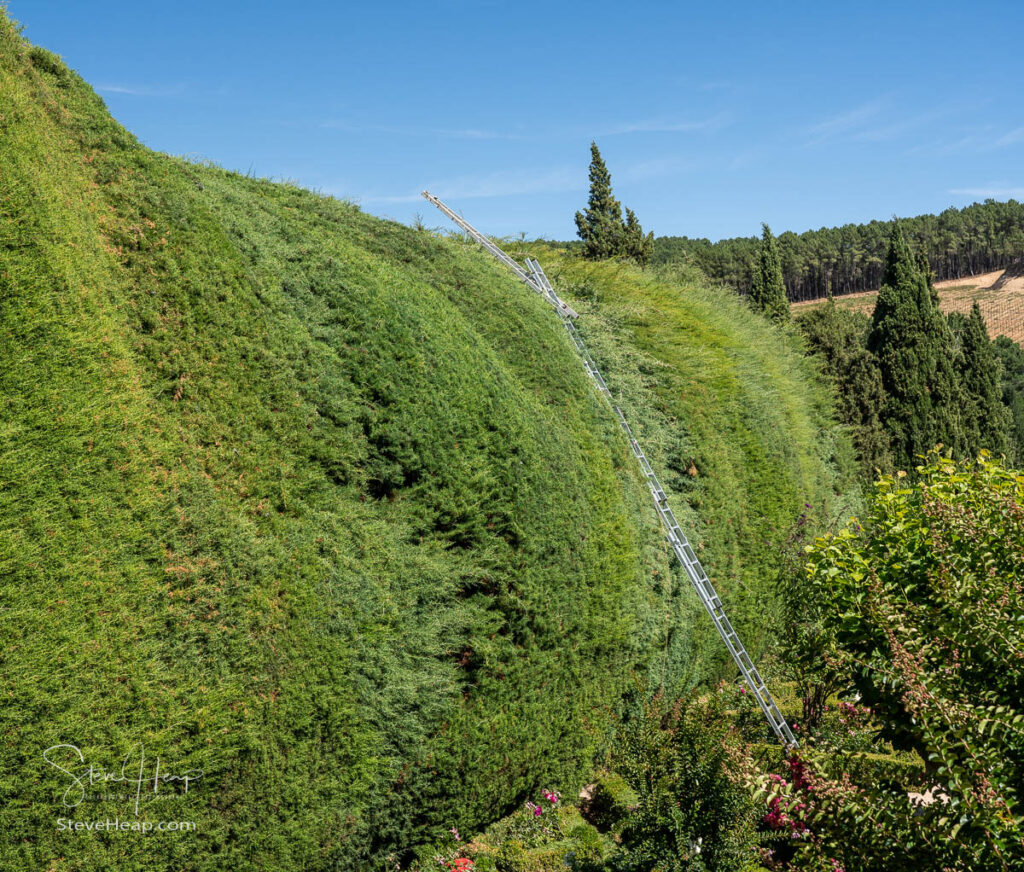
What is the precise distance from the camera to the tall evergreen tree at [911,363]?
22.7 metres

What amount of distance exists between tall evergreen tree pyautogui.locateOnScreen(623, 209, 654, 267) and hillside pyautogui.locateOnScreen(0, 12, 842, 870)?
58.9 ft

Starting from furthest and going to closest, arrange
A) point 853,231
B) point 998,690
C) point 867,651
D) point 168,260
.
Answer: point 853,231 → point 867,651 → point 168,260 → point 998,690

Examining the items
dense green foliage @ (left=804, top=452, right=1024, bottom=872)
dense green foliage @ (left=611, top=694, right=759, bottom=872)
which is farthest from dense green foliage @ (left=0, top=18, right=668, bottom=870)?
dense green foliage @ (left=804, top=452, right=1024, bottom=872)

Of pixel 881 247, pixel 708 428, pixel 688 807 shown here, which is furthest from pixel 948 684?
pixel 881 247

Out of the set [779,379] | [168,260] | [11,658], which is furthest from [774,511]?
[11,658]

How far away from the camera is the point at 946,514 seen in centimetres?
534

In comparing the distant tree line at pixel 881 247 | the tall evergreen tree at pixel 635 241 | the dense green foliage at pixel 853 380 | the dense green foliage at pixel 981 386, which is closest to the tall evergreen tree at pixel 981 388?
the dense green foliage at pixel 981 386

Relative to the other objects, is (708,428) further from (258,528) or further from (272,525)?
(258,528)

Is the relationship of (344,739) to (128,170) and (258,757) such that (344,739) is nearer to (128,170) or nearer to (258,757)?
(258,757)

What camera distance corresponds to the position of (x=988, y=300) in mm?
82438

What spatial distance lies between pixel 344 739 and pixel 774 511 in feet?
31.8

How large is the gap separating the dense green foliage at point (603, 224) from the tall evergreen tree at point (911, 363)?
7858 millimetres

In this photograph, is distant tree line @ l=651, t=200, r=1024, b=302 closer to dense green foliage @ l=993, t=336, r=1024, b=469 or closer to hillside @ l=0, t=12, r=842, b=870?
dense green foliage @ l=993, t=336, r=1024, b=469

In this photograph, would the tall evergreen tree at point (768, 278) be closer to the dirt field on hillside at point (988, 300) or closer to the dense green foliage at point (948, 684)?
the dense green foliage at point (948, 684)
